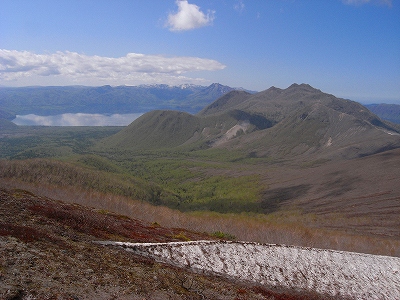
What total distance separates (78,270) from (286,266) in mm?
19133

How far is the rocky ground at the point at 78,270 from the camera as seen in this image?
13.6 m

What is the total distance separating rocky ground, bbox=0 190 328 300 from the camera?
13.6 metres

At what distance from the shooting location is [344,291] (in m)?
26.6

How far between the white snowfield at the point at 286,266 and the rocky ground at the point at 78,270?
1463 millimetres

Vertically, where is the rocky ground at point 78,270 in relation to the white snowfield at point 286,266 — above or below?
above

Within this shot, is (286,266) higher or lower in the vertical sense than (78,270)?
lower

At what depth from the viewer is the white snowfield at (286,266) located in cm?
2398

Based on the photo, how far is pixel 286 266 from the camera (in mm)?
27859

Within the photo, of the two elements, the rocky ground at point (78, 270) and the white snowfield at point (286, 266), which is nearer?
the rocky ground at point (78, 270)

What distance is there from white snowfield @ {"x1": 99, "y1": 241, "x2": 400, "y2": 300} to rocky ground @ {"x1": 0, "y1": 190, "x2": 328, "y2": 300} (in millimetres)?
1463

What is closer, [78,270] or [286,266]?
[78,270]

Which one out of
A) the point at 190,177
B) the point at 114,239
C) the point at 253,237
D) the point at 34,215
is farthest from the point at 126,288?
the point at 190,177

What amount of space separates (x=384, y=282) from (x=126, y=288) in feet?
90.1

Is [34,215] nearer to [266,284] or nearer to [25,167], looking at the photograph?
[266,284]
